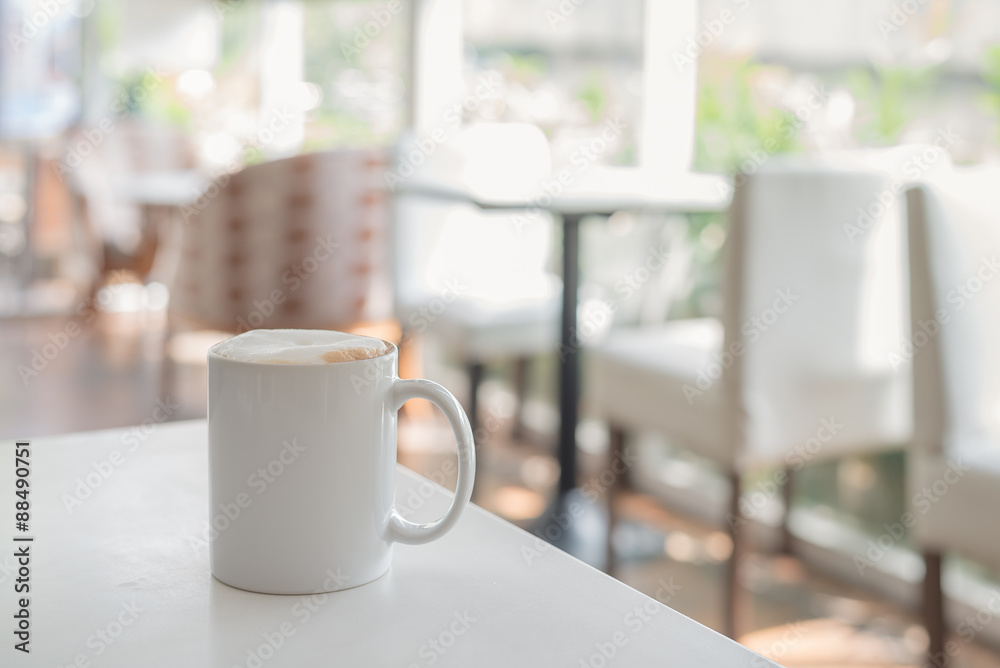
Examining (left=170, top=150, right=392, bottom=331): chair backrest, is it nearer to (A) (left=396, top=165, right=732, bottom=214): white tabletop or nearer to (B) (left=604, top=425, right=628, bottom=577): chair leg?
(A) (left=396, top=165, right=732, bottom=214): white tabletop

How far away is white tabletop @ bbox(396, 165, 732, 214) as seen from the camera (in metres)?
2.09

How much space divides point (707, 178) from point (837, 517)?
883mm

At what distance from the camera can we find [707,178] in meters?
2.40

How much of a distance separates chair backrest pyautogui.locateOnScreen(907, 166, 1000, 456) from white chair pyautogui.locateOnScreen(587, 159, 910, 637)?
0.27 metres

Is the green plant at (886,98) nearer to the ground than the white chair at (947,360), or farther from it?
farther from it

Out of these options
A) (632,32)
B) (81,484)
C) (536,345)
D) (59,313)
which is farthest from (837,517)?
(59,313)

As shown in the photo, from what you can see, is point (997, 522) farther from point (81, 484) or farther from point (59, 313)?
point (59, 313)

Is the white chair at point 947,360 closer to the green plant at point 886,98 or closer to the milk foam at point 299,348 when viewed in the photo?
the green plant at point 886,98

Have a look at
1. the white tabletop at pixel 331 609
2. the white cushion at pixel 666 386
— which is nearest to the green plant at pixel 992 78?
the white cushion at pixel 666 386

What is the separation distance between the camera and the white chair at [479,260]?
255cm

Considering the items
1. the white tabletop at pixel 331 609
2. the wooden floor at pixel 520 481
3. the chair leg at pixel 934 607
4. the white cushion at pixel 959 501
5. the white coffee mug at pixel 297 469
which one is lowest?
the wooden floor at pixel 520 481

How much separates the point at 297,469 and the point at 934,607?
1240 mm

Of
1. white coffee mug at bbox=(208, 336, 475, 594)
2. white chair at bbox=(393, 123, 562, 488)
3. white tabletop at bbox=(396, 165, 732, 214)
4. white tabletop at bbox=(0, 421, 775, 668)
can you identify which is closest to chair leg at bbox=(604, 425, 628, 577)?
white chair at bbox=(393, 123, 562, 488)

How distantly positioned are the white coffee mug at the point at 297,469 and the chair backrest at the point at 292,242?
2032mm
